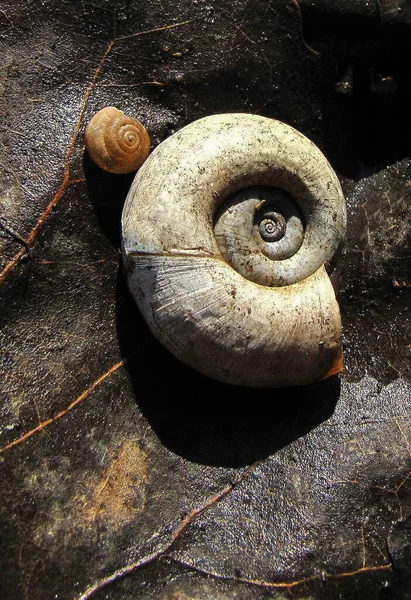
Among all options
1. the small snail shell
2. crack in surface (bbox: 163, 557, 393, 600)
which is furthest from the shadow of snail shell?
crack in surface (bbox: 163, 557, 393, 600)

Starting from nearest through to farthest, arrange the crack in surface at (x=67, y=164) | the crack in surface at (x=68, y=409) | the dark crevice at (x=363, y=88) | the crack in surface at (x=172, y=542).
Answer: the crack in surface at (x=172, y=542) < the crack in surface at (x=68, y=409) < the crack in surface at (x=67, y=164) < the dark crevice at (x=363, y=88)

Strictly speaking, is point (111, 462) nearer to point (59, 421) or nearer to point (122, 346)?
point (59, 421)

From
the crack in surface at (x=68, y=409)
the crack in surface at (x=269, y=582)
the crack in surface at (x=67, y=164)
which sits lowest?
the crack in surface at (x=269, y=582)

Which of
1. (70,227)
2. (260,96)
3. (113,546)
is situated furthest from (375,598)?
(260,96)

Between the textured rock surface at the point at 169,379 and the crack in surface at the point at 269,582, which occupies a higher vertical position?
the textured rock surface at the point at 169,379

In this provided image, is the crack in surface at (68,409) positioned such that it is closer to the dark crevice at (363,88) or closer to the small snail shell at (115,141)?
the small snail shell at (115,141)

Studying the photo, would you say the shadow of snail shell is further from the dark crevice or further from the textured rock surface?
the dark crevice

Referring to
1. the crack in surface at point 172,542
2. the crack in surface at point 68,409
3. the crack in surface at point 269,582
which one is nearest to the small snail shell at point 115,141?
the crack in surface at point 68,409
